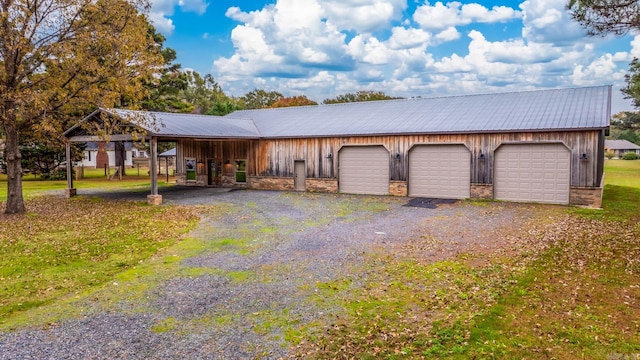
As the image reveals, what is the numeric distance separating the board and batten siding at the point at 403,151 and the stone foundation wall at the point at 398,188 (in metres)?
0.21

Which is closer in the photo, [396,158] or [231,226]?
[231,226]

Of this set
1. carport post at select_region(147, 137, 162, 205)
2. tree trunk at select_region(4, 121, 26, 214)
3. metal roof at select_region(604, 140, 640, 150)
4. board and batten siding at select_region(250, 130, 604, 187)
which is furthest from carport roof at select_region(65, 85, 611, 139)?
metal roof at select_region(604, 140, 640, 150)

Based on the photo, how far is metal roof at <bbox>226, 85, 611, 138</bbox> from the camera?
56.8 feet

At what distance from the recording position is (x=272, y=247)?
10.5 metres

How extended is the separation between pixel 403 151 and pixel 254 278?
1337cm

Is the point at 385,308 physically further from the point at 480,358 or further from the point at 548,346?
the point at 548,346

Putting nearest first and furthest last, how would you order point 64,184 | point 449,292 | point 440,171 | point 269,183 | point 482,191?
1. point 449,292
2. point 482,191
3. point 440,171
4. point 269,183
5. point 64,184

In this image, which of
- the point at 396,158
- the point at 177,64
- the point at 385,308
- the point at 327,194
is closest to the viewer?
the point at 385,308

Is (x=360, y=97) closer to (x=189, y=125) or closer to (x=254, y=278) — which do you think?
(x=189, y=125)

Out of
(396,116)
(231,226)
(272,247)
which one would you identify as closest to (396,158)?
(396,116)

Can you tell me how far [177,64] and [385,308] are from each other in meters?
32.1

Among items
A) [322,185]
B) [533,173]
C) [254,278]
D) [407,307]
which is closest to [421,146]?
[533,173]

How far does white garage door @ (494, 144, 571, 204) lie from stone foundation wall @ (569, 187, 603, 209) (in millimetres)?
210

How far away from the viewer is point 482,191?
18.2 meters
